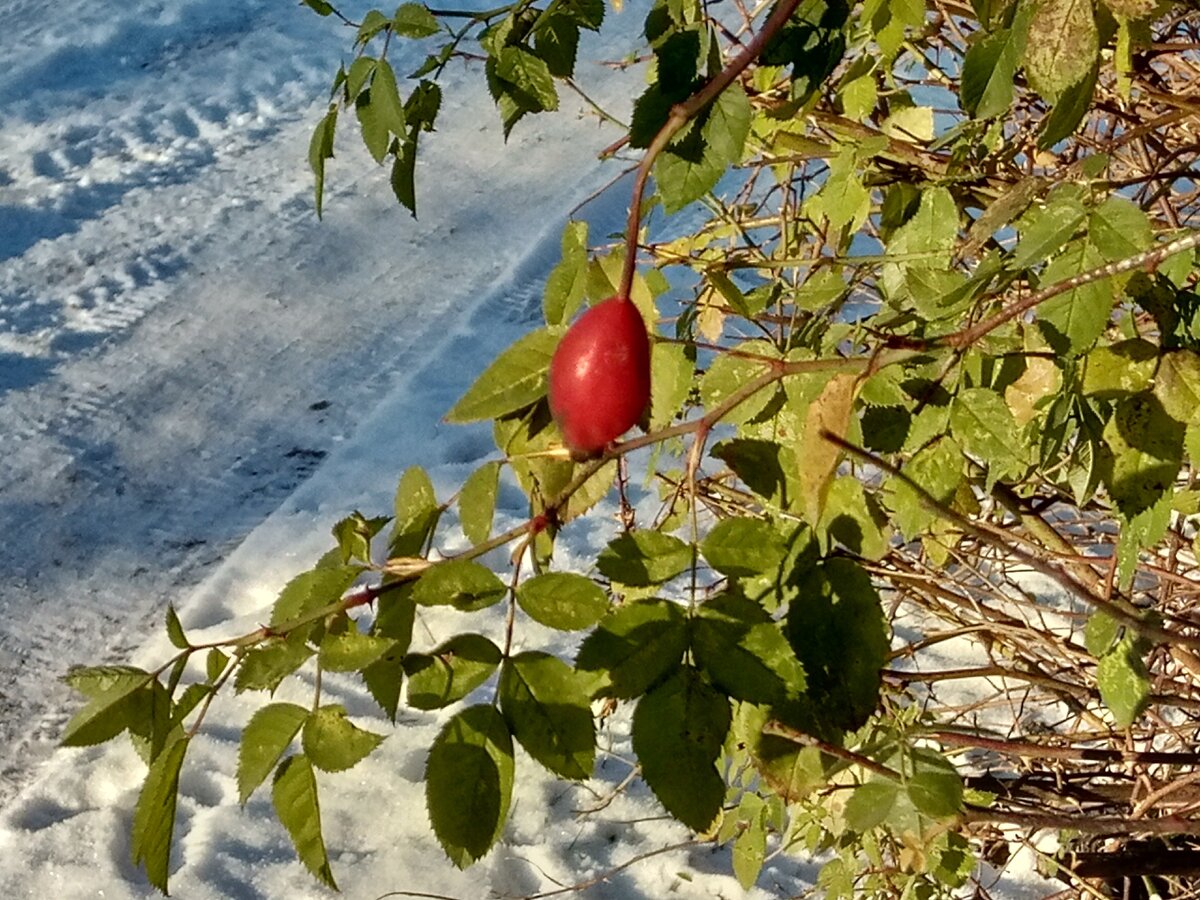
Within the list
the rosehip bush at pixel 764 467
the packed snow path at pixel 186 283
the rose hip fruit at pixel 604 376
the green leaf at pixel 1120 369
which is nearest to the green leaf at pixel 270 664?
the rosehip bush at pixel 764 467

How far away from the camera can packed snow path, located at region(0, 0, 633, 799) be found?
2.37m

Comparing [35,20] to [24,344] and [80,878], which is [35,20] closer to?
[24,344]

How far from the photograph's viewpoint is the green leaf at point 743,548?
0.56 metres

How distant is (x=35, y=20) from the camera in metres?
4.39

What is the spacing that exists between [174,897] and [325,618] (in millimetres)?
1284

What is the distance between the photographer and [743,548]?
22.2 inches

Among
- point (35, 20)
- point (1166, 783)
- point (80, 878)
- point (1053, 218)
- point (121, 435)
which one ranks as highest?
point (1053, 218)

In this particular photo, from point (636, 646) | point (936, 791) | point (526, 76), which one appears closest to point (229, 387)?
point (526, 76)

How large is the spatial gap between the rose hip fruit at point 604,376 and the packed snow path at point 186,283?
1843 mm

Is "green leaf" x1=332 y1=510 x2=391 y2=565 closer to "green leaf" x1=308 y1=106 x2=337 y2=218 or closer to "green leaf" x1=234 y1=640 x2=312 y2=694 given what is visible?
"green leaf" x1=234 y1=640 x2=312 y2=694

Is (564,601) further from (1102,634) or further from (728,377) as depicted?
(1102,634)

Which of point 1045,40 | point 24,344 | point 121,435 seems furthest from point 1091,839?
A: point 24,344

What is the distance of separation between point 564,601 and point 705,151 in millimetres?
251

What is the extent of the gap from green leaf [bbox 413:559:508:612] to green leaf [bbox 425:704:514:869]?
0.06m
